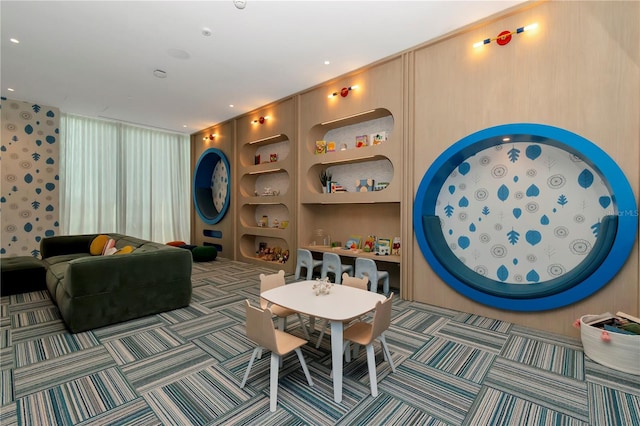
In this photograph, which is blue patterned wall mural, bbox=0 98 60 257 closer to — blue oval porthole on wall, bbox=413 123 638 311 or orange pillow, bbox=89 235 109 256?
orange pillow, bbox=89 235 109 256

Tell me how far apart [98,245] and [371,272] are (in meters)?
4.45

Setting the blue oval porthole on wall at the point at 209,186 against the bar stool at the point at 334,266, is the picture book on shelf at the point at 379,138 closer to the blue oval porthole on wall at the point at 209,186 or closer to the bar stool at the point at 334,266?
the bar stool at the point at 334,266

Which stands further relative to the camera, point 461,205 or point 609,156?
point 461,205

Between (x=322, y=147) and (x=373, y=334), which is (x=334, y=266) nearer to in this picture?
(x=322, y=147)

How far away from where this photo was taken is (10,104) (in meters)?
5.61

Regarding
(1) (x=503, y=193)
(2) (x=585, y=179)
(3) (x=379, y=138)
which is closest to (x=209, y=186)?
(3) (x=379, y=138)

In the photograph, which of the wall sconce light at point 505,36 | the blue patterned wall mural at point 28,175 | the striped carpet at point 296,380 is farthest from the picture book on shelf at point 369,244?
the blue patterned wall mural at point 28,175

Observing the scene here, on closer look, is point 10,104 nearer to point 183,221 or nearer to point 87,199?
point 87,199

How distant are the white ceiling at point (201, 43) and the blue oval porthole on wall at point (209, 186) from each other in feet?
7.40

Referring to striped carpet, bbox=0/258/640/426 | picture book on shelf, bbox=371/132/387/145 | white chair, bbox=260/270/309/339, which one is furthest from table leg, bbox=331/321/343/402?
picture book on shelf, bbox=371/132/387/145

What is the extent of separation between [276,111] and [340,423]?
5.18 m

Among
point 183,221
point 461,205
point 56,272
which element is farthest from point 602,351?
point 183,221

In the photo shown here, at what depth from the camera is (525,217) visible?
3299mm

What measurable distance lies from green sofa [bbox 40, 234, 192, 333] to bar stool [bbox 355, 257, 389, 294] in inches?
88.7
